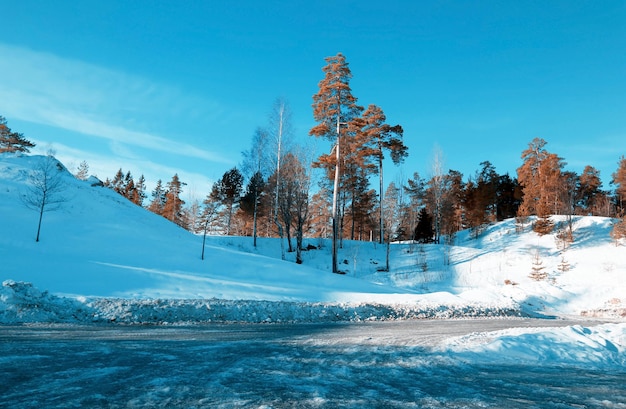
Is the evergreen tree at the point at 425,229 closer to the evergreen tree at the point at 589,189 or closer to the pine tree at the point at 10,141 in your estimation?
the evergreen tree at the point at 589,189

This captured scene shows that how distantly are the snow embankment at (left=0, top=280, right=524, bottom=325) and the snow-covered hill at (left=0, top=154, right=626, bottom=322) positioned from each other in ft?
0.18

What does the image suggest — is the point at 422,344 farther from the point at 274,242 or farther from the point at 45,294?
the point at 274,242

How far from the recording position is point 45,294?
1266cm

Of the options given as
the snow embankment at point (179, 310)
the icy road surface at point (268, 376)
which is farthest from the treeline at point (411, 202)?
the icy road surface at point (268, 376)

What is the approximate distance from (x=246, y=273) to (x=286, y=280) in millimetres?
2453

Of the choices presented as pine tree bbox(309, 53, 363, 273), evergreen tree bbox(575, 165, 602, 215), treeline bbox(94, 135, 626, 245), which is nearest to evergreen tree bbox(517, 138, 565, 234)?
treeline bbox(94, 135, 626, 245)

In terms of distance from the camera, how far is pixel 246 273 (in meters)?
21.7

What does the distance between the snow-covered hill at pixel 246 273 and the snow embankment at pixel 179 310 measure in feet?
0.18

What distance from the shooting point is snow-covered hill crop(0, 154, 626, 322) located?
1445cm

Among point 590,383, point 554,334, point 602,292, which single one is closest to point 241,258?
point 554,334

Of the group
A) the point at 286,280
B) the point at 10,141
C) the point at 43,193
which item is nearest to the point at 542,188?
the point at 286,280

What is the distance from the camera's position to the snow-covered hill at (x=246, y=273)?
47.4 ft

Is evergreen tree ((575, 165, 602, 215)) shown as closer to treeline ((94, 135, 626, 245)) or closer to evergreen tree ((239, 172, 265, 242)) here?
treeline ((94, 135, 626, 245))

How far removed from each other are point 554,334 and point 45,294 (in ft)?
51.6
